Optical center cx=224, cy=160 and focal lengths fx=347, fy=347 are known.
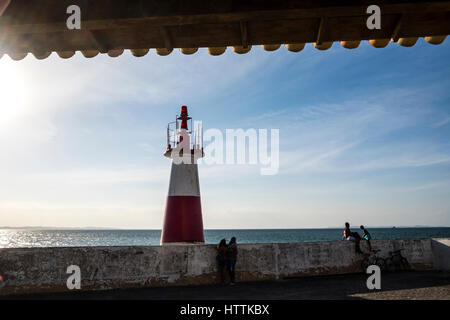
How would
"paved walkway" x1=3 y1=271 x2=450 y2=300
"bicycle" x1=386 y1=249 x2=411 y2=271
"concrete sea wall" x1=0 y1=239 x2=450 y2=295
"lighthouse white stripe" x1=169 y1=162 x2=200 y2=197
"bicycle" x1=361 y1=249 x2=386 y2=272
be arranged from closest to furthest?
"paved walkway" x1=3 y1=271 x2=450 y2=300, "concrete sea wall" x1=0 y1=239 x2=450 y2=295, "bicycle" x1=361 y1=249 x2=386 y2=272, "bicycle" x1=386 y1=249 x2=411 y2=271, "lighthouse white stripe" x1=169 y1=162 x2=200 y2=197

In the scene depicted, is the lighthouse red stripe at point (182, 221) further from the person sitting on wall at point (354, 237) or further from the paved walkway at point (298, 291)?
the person sitting on wall at point (354, 237)

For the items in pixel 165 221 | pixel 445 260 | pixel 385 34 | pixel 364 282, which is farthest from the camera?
pixel 165 221

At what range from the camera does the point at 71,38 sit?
160 inches

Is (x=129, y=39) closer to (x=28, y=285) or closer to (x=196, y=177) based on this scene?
(x=28, y=285)

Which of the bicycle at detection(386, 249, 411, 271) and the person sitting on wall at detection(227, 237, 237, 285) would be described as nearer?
the person sitting on wall at detection(227, 237, 237, 285)

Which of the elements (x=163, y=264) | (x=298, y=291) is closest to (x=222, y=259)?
(x=163, y=264)

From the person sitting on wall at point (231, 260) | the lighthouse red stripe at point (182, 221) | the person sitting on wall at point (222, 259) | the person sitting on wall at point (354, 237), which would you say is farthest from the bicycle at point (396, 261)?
→ the lighthouse red stripe at point (182, 221)

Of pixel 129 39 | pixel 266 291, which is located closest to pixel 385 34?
pixel 129 39

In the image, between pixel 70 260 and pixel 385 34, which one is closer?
pixel 385 34

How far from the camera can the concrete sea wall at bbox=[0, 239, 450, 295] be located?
7.84 metres

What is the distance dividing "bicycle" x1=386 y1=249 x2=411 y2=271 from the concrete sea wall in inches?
11.2

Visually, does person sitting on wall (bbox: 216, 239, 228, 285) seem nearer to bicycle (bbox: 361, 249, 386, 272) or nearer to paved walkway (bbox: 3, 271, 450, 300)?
paved walkway (bbox: 3, 271, 450, 300)

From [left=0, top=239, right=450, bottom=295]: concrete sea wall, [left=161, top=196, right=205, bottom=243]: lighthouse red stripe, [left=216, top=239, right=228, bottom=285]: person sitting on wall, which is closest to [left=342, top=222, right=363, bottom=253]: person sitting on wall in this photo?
[left=0, top=239, right=450, bottom=295]: concrete sea wall
